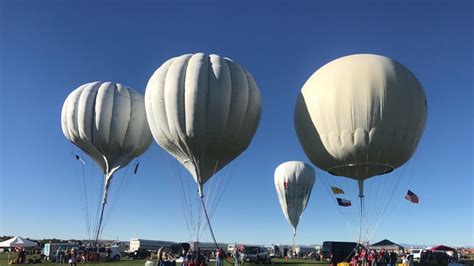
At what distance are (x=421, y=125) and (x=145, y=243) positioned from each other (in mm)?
35647

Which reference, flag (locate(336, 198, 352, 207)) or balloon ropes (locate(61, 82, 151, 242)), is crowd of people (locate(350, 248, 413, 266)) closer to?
flag (locate(336, 198, 352, 207))

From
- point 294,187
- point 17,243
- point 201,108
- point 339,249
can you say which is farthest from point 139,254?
point 201,108

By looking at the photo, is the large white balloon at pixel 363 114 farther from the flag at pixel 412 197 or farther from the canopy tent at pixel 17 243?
the canopy tent at pixel 17 243

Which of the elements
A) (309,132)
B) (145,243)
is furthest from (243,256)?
(145,243)

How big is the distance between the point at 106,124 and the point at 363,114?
44.7 ft

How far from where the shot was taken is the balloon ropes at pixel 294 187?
134ft

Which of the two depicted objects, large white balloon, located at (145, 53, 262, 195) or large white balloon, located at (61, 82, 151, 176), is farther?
large white balloon, located at (61, 82, 151, 176)

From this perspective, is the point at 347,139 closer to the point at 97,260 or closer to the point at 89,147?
the point at 89,147

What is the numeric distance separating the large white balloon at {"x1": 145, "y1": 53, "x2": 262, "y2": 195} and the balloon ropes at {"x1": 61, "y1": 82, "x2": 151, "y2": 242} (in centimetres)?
443

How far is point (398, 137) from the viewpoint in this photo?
59.9 feet

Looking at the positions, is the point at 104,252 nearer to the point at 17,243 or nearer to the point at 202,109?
the point at 17,243

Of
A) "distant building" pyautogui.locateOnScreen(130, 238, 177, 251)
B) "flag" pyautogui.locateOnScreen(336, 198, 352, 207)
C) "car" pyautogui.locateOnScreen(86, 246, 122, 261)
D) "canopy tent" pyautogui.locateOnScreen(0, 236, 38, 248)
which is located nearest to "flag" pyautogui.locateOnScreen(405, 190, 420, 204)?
"flag" pyautogui.locateOnScreen(336, 198, 352, 207)

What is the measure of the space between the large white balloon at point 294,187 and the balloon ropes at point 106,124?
17952mm

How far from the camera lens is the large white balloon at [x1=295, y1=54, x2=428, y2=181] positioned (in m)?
18.0
